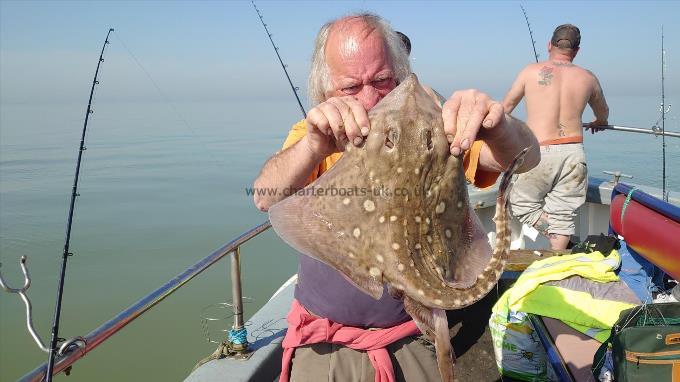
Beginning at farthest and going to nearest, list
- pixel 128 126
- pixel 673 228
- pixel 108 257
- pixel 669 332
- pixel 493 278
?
1. pixel 128 126
2. pixel 108 257
3. pixel 673 228
4. pixel 669 332
5. pixel 493 278

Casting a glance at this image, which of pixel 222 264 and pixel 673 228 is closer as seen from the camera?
pixel 673 228

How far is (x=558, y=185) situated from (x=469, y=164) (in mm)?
4526

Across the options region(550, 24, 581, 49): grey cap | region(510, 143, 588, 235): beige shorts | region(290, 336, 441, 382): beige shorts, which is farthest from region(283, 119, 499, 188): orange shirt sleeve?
region(550, 24, 581, 49): grey cap

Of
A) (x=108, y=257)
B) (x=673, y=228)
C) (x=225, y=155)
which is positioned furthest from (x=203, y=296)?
(x=225, y=155)

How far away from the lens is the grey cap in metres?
6.07

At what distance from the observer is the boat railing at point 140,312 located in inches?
77.0

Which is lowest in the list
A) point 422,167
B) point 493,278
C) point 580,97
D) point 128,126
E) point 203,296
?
point 203,296

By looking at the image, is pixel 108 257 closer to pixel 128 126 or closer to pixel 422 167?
pixel 422 167

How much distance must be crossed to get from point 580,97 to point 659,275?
3117mm

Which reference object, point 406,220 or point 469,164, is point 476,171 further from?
point 406,220

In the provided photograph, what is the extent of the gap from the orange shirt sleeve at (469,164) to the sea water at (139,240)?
7.15 ft

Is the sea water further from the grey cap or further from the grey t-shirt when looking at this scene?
the grey t-shirt

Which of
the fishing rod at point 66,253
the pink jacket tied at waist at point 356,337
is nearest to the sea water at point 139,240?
the fishing rod at point 66,253

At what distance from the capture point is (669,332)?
2.46 m
